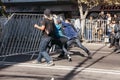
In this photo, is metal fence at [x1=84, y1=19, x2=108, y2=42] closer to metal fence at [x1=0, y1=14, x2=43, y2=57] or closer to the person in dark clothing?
metal fence at [x1=0, y1=14, x2=43, y2=57]

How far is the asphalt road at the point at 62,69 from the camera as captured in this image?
12070 millimetres

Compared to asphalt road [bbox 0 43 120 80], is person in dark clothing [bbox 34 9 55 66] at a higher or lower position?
higher

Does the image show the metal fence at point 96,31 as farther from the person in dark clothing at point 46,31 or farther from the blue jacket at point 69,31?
the person in dark clothing at point 46,31

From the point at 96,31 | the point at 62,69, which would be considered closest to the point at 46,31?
the point at 62,69

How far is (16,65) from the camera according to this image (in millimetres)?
14531

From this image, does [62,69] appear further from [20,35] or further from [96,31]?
[96,31]

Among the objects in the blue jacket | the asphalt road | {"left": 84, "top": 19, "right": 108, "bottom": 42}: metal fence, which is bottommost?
{"left": 84, "top": 19, "right": 108, "bottom": 42}: metal fence

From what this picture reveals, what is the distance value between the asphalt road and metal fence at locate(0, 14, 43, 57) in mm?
387

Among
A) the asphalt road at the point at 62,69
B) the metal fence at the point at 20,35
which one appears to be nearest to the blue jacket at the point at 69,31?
the asphalt road at the point at 62,69

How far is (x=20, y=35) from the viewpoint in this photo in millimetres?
17109

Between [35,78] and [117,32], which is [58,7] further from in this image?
[35,78]

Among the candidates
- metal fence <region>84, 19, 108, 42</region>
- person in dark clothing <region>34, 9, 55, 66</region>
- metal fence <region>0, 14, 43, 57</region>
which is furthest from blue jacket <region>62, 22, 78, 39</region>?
metal fence <region>84, 19, 108, 42</region>

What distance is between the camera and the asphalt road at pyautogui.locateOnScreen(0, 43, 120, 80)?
12.1 m

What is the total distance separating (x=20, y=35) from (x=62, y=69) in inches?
155
